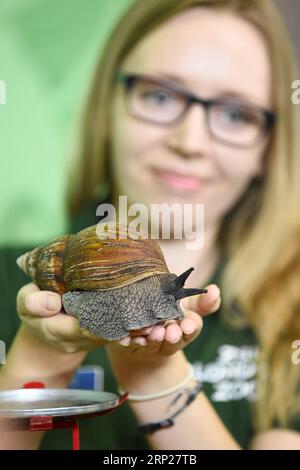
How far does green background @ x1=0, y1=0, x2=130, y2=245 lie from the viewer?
109 centimetres

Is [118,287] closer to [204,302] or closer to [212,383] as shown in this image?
[204,302]

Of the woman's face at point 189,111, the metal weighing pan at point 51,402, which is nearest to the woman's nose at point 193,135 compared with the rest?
the woman's face at point 189,111

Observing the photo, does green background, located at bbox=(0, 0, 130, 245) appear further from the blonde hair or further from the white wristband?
the white wristband

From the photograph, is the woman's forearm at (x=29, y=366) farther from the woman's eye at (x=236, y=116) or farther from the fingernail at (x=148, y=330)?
the woman's eye at (x=236, y=116)

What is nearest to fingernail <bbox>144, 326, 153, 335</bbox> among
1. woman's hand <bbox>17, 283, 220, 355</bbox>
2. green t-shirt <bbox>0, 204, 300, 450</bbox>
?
woman's hand <bbox>17, 283, 220, 355</bbox>

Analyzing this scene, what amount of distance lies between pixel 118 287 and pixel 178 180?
1.49ft

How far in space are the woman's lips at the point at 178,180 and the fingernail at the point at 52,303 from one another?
18.0 inches

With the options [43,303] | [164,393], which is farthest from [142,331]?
[164,393]

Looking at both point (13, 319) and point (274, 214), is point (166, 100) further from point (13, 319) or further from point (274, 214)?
point (13, 319)

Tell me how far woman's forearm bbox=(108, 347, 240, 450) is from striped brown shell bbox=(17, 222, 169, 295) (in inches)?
6.3

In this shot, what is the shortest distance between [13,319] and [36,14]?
0.59m

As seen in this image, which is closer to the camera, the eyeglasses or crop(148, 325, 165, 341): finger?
crop(148, 325, 165, 341): finger

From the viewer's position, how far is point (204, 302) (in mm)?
677

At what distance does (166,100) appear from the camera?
1075 millimetres
